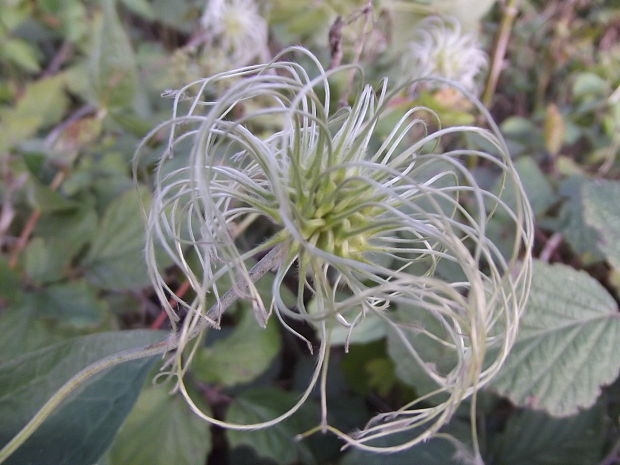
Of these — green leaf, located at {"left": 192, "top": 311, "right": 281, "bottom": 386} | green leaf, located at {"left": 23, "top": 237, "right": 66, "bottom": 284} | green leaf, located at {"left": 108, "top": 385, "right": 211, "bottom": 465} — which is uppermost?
green leaf, located at {"left": 23, "top": 237, "right": 66, "bottom": 284}

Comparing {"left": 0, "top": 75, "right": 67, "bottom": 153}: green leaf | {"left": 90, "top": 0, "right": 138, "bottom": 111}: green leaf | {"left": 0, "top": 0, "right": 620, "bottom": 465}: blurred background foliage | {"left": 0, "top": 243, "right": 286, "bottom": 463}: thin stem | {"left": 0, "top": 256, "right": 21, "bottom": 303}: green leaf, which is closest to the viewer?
{"left": 0, "top": 243, "right": 286, "bottom": 463}: thin stem

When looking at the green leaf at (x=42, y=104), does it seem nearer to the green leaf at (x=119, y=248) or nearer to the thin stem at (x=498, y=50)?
the green leaf at (x=119, y=248)

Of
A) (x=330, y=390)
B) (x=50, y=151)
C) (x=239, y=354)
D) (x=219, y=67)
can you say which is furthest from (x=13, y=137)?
(x=330, y=390)

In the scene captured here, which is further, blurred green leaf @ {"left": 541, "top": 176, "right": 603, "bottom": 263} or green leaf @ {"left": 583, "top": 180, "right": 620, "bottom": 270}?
blurred green leaf @ {"left": 541, "top": 176, "right": 603, "bottom": 263}

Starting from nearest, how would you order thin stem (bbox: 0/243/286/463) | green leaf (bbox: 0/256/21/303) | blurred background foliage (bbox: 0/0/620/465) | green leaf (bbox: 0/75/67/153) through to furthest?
thin stem (bbox: 0/243/286/463), blurred background foliage (bbox: 0/0/620/465), green leaf (bbox: 0/256/21/303), green leaf (bbox: 0/75/67/153)

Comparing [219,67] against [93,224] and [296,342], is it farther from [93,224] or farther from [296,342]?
[296,342]

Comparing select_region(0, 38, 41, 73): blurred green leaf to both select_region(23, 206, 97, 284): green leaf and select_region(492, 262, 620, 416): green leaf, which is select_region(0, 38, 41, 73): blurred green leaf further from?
select_region(492, 262, 620, 416): green leaf

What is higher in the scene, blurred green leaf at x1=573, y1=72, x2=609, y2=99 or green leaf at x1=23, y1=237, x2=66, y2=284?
blurred green leaf at x1=573, y1=72, x2=609, y2=99

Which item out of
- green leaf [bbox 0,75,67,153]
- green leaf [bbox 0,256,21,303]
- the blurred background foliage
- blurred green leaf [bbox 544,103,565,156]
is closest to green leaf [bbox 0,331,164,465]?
the blurred background foliage
